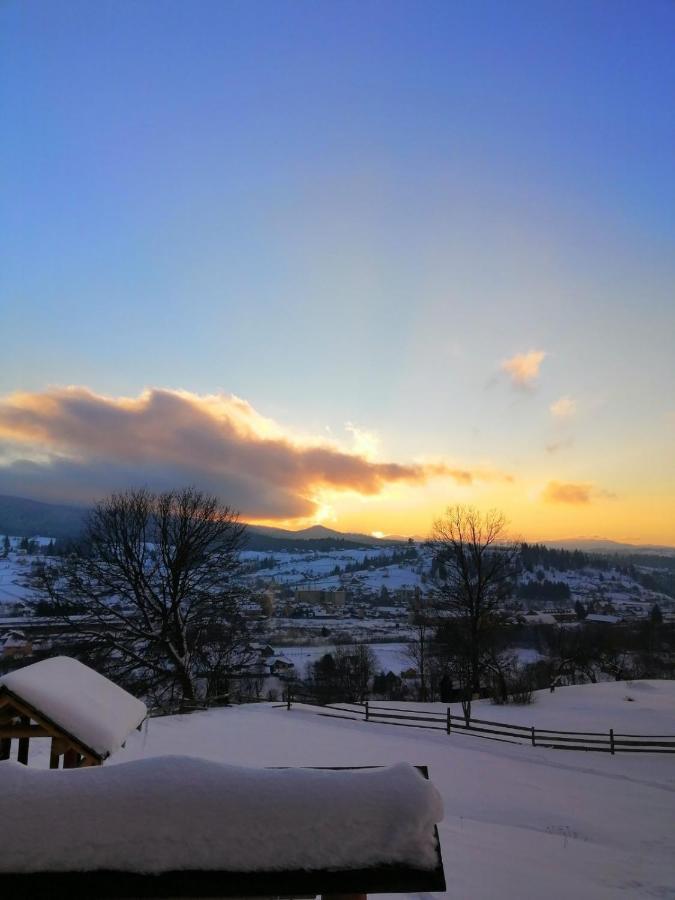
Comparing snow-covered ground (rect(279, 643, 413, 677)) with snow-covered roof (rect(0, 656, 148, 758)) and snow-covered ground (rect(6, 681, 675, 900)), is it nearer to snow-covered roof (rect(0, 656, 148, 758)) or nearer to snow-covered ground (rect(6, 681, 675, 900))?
snow-covered ground (rect(6, 681, 675, 900))

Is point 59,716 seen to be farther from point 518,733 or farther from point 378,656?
point 378,656

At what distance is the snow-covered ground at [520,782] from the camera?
7445 mm

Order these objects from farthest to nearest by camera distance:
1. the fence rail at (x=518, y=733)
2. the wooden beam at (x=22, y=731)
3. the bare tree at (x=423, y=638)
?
the bare tree at (x=423, y=638)
the fence rail at (x=518, y=733)
the wooden beam at (x=22, y=731)

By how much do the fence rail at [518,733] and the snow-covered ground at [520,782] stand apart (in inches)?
17.0

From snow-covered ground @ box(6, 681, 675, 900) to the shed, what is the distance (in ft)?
15.5

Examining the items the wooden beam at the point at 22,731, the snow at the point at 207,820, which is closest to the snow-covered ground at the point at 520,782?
the wooden beam at the point at 22,731

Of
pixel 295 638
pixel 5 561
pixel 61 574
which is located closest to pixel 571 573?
pixel 295 638

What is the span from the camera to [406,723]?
20.1m

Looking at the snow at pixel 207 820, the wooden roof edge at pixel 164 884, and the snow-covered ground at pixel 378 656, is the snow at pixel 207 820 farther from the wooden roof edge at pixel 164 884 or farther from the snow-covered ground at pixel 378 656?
the snow-covered ground at pixel 378 656

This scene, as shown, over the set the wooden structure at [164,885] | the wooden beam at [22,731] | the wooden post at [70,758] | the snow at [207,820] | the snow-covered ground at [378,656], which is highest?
the snow at [207,820]

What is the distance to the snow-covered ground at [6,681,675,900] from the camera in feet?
24.4

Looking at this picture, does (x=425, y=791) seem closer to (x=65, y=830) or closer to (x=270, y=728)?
(x=65, y=830)

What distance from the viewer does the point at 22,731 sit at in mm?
6617

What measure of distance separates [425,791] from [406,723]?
2018 centimetres
